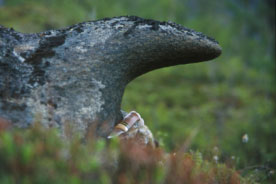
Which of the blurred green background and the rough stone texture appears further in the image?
the blurred green background

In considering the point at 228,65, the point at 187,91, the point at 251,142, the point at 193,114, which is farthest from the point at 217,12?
the point at 251,142

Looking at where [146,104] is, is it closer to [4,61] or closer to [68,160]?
[4,61]

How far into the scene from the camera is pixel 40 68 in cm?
278

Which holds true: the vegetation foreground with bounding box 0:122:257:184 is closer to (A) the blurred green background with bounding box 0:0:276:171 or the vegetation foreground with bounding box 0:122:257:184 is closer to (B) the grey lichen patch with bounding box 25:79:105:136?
(B) the grey lichen patch with bounding box 25:79:105:136

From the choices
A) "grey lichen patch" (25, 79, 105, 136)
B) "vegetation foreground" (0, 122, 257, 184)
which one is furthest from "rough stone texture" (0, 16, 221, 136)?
"vegetation foreground" (0, 122, 257, 184)

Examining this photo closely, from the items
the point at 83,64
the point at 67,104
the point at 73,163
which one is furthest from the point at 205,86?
the point at 73,163

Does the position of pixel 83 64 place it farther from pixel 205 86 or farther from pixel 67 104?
pixel 205 86

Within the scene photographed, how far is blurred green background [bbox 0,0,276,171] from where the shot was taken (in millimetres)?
11393

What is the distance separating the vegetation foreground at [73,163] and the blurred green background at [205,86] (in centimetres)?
452

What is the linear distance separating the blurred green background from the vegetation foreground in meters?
4.52

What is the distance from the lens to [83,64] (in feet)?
9.43

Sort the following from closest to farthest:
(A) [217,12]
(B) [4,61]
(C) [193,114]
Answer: (B) [4,61], (C) [193,114], (A) [217,12]

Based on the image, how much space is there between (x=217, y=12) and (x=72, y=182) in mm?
35438

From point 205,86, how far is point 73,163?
725 inches
